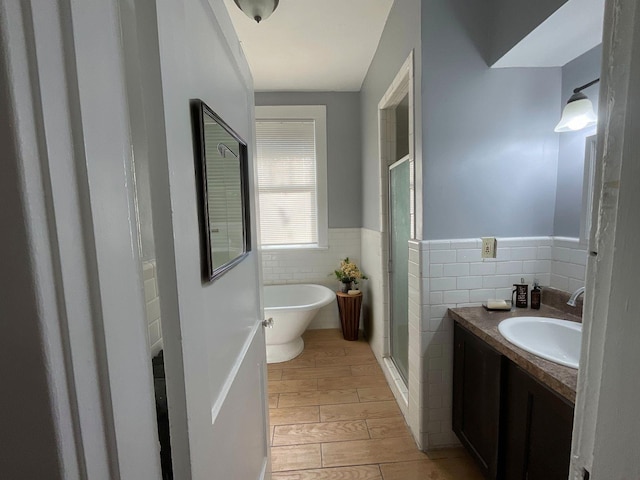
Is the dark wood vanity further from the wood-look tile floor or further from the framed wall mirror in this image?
the framed wall mirror

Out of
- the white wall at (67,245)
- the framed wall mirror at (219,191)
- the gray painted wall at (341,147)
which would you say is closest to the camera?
the white wall at (67,245)

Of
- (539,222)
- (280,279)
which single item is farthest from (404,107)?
(280,279)

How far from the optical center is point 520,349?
1.07 meters

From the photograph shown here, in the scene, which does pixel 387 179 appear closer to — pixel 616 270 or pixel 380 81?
pixel 380 81

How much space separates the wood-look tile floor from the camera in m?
1.49

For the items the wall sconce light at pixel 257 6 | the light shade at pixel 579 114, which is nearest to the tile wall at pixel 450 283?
the light shade at pixel 579 114

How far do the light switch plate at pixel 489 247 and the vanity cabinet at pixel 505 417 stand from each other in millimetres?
436

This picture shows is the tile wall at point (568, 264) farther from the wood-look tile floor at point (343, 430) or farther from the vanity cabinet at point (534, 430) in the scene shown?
the wood-look tile floor at point (343, 430)

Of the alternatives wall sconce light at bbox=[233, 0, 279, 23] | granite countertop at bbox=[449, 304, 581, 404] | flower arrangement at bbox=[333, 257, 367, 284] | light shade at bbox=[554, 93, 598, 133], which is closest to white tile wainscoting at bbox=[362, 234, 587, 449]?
granite countertop at bbox=[449, 304, 581, 404]

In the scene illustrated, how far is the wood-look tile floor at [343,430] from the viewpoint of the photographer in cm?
149

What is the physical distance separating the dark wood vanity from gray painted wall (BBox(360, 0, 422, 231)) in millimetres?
1017

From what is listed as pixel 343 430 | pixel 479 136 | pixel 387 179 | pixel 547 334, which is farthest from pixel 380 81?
pixel 343 430

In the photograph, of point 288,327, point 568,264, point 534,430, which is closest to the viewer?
point 534,430

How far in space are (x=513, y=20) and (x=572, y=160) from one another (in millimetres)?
770
